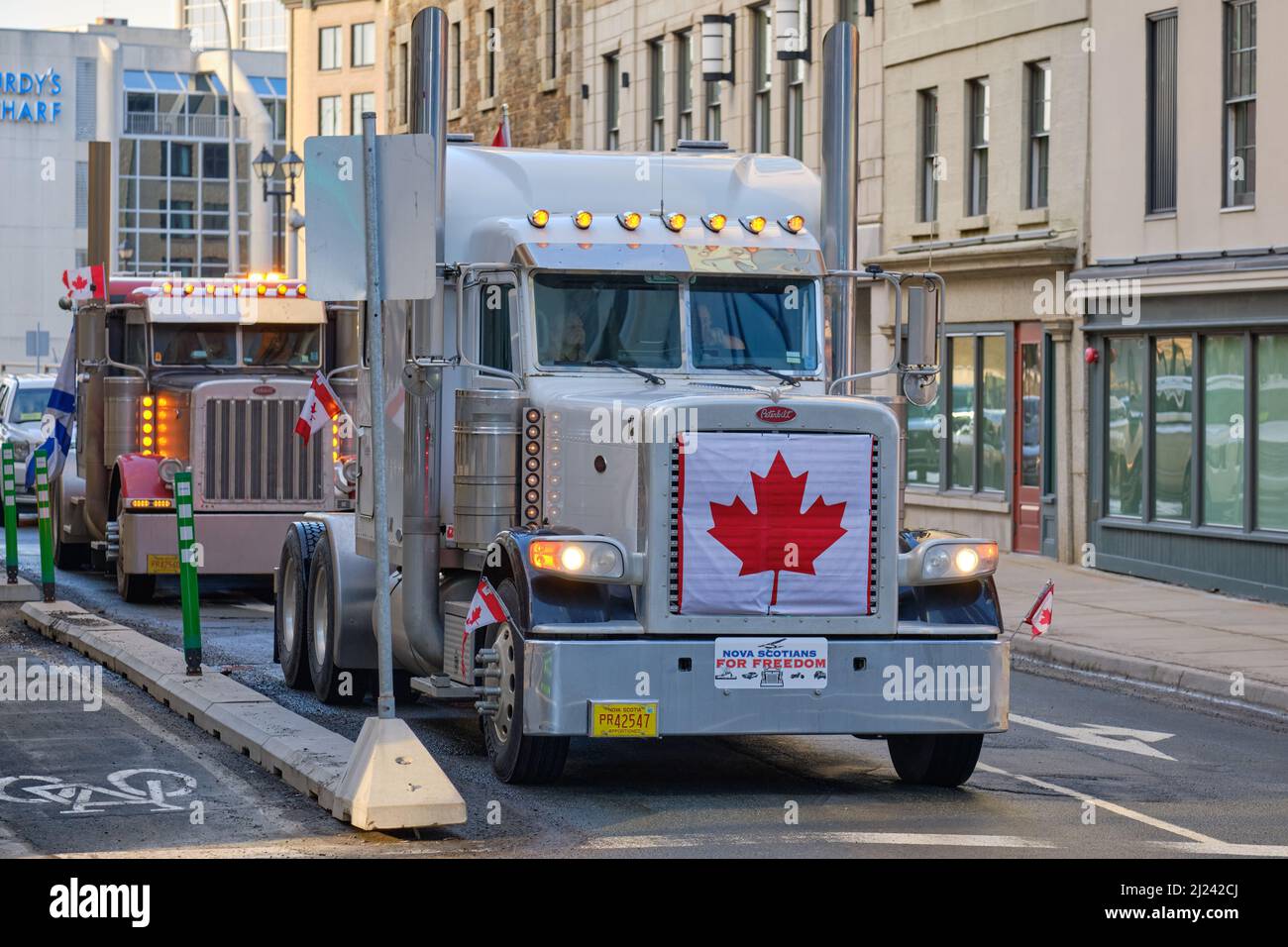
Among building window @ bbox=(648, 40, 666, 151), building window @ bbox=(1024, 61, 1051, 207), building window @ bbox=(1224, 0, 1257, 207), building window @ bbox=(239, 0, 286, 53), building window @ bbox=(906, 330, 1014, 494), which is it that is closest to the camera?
building window @ bbox=(1224, 0, 1257, 207)

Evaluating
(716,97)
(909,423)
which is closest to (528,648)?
(909,423)

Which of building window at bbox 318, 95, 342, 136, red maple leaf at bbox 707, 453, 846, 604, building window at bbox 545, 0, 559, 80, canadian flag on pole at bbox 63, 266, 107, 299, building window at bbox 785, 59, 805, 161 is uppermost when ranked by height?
building window at bbox 318, 95, 342, 136

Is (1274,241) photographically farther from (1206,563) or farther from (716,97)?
(716,97)

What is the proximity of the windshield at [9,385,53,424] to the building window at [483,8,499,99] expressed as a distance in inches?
556

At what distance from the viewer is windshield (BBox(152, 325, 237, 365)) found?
21969mm

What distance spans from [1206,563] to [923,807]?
44.4 ft

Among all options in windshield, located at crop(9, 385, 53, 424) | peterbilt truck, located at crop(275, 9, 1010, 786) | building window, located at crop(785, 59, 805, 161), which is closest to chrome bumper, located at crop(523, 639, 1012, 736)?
peterbilt truck, located at crop(275, 9, 1010, 786)

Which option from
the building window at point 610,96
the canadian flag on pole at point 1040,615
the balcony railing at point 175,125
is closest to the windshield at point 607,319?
the canadian flag on pole at point 1040,615

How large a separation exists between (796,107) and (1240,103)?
35.5 feet

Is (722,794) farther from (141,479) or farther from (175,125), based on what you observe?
(175,125)

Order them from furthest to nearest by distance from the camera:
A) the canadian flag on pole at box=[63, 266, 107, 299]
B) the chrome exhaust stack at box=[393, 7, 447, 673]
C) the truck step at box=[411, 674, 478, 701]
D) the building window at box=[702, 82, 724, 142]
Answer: the building window at box=[702, 82, 724, 142], the canadian flag on pole at box=[63, 266, 107, 299], the chrome exhaust stack at box=[393, 7, 447, 673], the truck step at box=[411, 674, 478, 701]

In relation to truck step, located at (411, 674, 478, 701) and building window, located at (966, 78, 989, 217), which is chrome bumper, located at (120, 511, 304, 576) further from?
building window, located at (966, 78, 989, 217)

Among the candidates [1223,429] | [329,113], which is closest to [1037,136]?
[1223,429]

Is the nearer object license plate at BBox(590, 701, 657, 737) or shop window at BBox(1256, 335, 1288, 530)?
license plate at BBox(590, 701, 657, 737)
